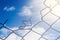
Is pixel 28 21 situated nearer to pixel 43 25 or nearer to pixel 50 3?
pixel 43 25

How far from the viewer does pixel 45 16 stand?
1.05m

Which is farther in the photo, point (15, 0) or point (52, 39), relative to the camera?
point (15, 0)

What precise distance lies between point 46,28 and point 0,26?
39 centimetres

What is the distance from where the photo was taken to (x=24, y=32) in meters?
1.04

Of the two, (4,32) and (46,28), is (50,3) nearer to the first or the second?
(46,28)

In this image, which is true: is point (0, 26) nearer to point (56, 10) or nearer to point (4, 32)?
point (4, 32)

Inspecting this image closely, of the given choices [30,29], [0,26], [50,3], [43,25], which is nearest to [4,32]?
[0,26]

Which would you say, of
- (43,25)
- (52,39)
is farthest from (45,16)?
(52,39)

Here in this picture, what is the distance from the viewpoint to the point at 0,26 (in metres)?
1.08

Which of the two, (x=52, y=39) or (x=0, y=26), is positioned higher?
(x=0, y=26)

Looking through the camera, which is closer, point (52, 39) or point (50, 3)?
point (52, 39)

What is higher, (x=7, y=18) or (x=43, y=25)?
(x=7, y=18)

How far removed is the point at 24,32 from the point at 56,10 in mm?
327

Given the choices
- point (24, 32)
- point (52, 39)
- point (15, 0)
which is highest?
point (15, 0)
